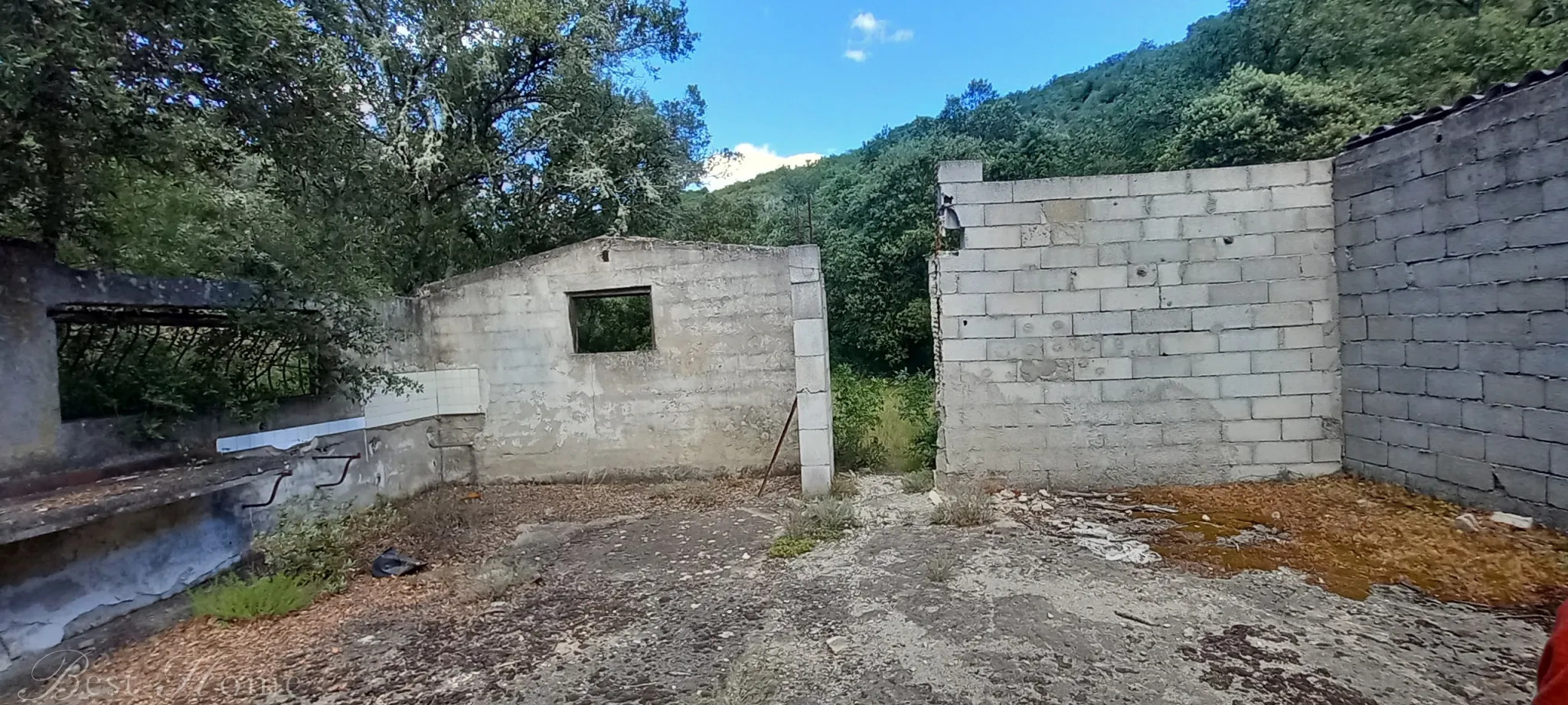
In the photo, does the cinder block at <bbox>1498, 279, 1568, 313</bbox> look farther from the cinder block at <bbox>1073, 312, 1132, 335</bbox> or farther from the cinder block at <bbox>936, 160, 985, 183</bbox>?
the cinder block at <bbox>936, 160, 985, 183</bbox>

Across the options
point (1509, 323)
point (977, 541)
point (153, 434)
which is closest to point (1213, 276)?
point (1509, 323)

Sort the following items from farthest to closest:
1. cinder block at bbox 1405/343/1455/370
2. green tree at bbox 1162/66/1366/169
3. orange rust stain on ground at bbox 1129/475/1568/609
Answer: green tree at bbox 1162/66/1366/169, cinder block at bbox 1405/343/1455/370, orange rust stain on ground at bbox 1129/475/1568/609

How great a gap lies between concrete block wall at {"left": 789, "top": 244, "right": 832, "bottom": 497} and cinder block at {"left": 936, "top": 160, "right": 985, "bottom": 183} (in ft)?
4.65

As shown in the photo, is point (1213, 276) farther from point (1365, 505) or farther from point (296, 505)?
point (296, 505)

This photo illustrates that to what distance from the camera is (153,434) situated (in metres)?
3.89

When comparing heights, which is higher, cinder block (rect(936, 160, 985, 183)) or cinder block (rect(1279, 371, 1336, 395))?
cinder block (rect(936, 160, 985, 183))

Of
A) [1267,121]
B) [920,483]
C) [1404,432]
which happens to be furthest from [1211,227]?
[1267,121]

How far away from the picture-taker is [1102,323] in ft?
17.7

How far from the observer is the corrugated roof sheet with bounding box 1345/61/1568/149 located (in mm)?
3715

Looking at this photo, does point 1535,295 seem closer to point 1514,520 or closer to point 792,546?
point 1514,520

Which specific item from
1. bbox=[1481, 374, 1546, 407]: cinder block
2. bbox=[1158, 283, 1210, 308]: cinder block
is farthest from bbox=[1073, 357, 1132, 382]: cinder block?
bbox=[1481, 374, 1546, 407]: cinder block

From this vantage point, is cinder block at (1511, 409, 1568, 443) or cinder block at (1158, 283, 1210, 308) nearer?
cinder block at (1511, 409, 1568, 443)

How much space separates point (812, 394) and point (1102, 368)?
239cm

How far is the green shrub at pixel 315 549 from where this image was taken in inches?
164
